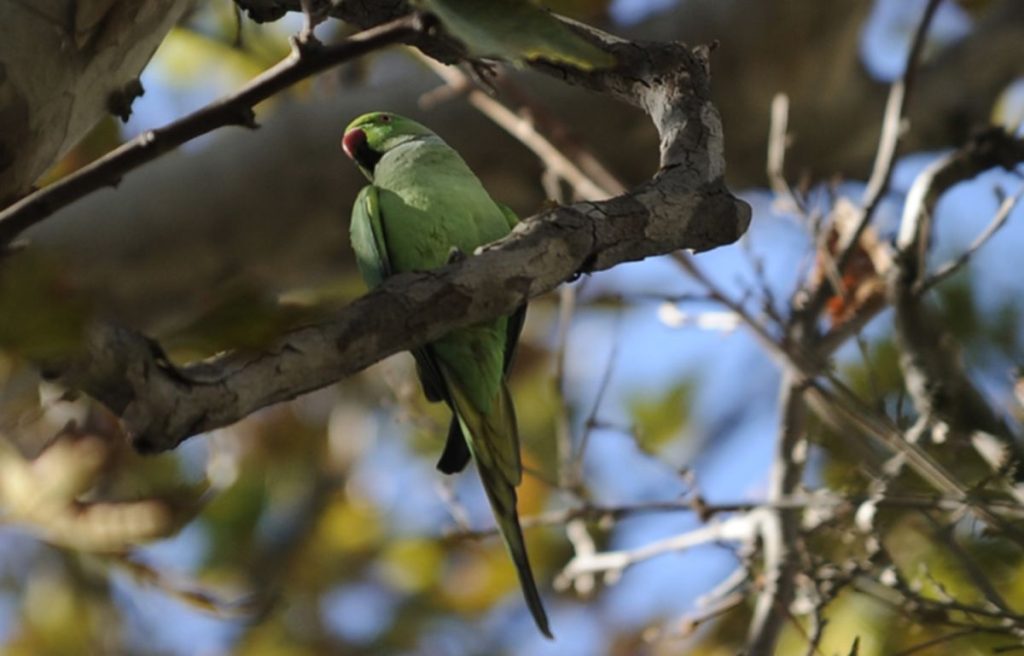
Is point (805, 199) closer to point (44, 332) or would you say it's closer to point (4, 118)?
point (4, 118)

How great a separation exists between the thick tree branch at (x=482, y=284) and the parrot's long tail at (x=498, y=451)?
0.53 meters

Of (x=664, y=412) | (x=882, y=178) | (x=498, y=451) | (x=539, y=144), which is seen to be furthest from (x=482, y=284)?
(x=664, y=412)

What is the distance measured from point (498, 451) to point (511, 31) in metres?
0.96

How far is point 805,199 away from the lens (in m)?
2.51

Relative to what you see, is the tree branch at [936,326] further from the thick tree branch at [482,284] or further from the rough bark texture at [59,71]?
the rough bark texture at [59,71]

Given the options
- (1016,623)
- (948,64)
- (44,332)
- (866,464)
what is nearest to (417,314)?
(44,332)

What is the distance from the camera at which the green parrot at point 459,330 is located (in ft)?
5.53

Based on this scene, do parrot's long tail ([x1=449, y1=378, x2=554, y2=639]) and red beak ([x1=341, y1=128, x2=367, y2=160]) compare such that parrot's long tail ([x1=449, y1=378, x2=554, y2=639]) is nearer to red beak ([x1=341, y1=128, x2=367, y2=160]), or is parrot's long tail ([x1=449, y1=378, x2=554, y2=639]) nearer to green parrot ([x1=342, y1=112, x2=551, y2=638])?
green parrot ([x1=342, y1=112, x2=551, y2=638])

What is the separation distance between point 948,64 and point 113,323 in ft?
12.4

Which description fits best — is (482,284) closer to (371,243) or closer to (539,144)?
(371,243)

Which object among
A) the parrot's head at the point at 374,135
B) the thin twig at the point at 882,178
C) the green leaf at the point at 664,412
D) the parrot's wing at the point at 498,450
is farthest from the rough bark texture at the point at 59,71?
the green leaf at the point at 664,412

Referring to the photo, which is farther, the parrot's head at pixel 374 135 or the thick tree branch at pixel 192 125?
the parrot's head at pixel 374 135

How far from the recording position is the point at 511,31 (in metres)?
0.82

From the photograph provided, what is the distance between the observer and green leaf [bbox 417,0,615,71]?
2.61 ft
